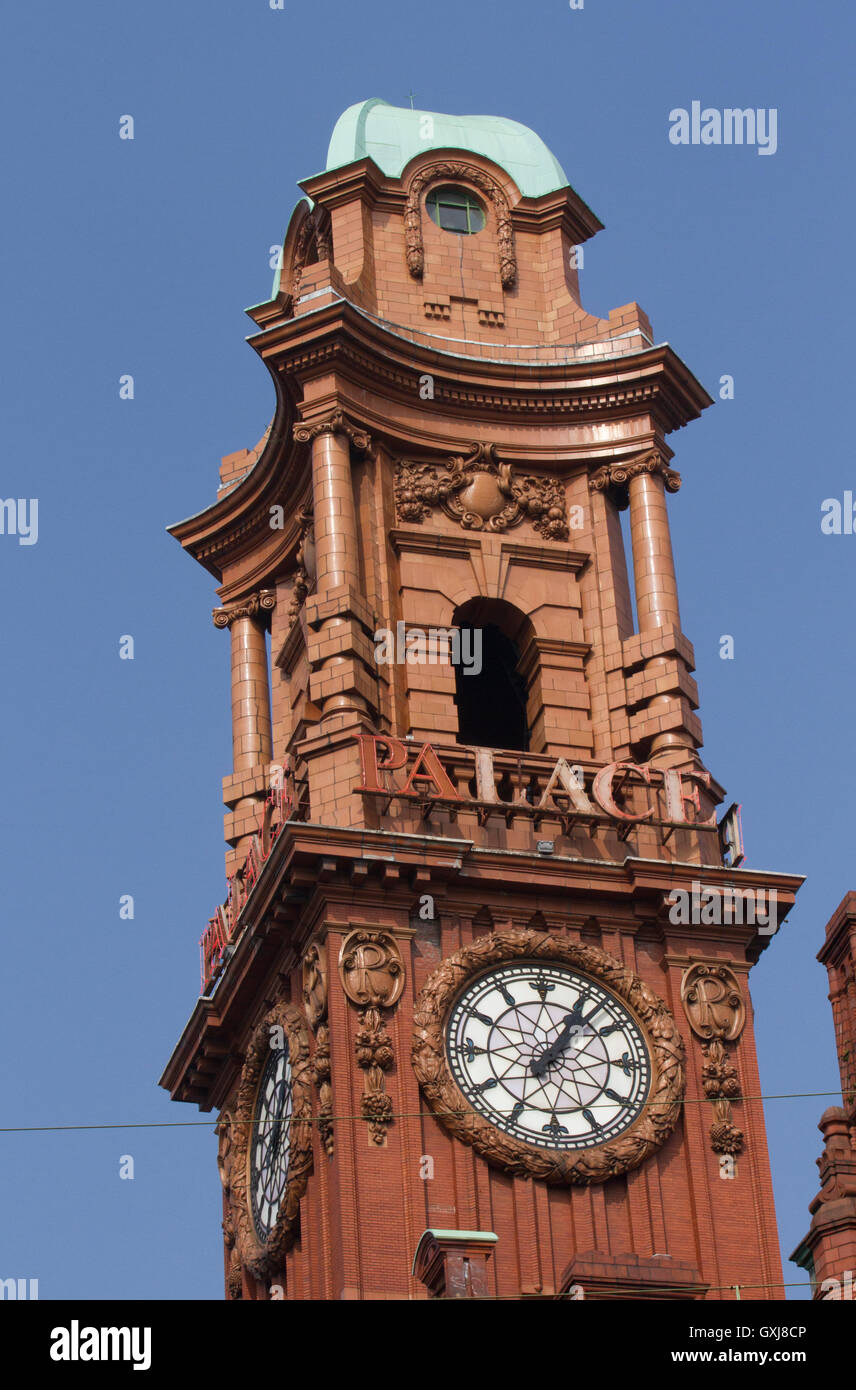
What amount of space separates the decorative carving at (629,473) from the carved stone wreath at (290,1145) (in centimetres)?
1260

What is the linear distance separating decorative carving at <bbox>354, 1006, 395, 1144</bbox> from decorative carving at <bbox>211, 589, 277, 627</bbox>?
13412 mm

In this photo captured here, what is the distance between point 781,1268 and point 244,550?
63.8ft

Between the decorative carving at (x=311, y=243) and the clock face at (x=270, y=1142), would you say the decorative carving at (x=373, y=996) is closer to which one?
the clock face at (x=270, y=1142)

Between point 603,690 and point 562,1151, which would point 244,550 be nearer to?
point 603,690

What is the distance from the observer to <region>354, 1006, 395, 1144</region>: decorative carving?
51000 millimetres

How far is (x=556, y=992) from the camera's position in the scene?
53.7m

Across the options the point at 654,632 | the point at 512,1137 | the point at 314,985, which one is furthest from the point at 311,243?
the point at 512,1137

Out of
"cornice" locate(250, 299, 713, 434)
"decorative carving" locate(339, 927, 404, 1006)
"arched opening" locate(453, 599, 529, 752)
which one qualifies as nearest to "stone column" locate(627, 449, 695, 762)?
"cornice" locate(250, 299, 713, 434)

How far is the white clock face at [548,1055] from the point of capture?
52156 millimetres

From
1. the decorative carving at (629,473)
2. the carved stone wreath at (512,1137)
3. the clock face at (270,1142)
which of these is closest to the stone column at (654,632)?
the decorative carving at (629,473)

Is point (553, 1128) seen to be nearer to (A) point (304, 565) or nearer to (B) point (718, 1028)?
(B) point (718, 1028)

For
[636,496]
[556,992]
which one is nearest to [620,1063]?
[556,992]

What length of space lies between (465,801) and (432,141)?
1677 cm
